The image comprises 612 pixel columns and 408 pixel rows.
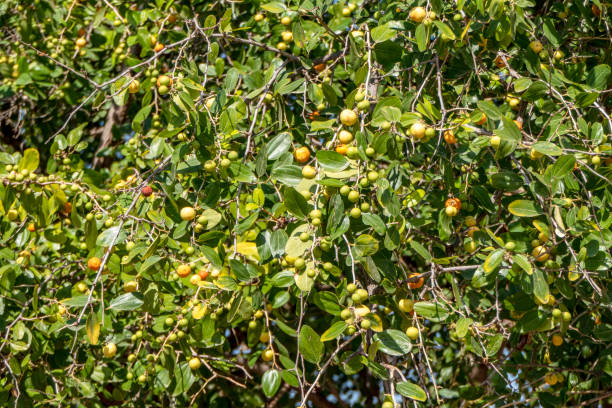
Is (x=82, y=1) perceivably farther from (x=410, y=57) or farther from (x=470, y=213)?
(x=470, y=213)

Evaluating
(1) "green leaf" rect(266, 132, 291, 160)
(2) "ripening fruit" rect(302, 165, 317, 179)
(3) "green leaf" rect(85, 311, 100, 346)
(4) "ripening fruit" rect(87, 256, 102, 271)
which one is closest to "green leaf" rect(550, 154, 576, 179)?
(2) "ripening fruit" rect(302, 165, 317, 179)

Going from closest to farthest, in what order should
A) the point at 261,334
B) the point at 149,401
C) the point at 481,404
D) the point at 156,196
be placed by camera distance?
the point at 156,196
the point at 261,334
the point at 481,404
the point at 149,401

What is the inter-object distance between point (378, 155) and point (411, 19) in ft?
1.44

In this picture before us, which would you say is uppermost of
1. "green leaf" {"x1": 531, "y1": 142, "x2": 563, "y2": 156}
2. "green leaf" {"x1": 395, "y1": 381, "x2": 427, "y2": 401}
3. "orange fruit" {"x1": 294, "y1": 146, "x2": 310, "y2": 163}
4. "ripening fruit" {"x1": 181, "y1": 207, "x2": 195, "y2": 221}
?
"green leaf" {"x1": 531, "y1": 142, "x2": 563, "y2": 156}

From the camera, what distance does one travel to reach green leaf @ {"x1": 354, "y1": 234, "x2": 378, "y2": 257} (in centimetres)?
146

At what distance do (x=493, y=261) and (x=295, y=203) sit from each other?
463mm

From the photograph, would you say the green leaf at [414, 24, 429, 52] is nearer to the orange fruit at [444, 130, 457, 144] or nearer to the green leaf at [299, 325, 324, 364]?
the orange fruit at [444, 130, 457, 144]

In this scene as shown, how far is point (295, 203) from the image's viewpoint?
1463mm

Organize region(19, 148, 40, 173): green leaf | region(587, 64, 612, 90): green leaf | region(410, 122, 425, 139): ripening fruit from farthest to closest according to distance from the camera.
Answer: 1. region(19, 148, 40, 173): green leaf
2. region(587, 64, 612, 90): green leaf
3. region(410, 122, 425, 139): ripening fruit

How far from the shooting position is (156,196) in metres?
1.84

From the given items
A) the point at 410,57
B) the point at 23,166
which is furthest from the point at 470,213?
the point at 23,166

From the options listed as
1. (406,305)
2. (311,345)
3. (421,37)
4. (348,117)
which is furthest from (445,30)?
(311,345)

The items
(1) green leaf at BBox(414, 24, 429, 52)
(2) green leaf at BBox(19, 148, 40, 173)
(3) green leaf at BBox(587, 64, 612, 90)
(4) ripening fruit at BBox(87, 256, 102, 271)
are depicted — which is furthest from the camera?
(2) green leaf at BBox(19, 148, 40, 173)

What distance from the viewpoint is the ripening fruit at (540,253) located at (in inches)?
60.6
